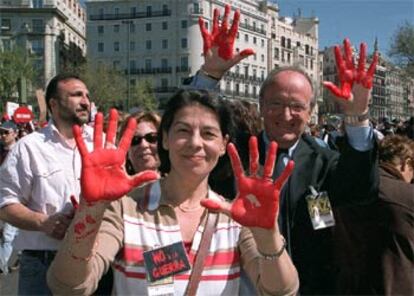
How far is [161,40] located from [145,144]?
283 ft

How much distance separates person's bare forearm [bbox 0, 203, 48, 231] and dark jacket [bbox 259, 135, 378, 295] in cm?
131

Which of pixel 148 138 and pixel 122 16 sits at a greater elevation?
pixel 122 16

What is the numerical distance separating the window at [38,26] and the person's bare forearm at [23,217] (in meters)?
75.9

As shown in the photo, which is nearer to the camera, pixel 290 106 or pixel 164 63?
pixel 290 106

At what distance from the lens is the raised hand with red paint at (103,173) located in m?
2.12

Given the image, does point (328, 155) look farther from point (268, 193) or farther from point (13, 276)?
point (13, 276)

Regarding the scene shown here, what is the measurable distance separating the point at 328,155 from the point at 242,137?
1.60 ft

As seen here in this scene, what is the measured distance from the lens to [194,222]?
2.43 meters

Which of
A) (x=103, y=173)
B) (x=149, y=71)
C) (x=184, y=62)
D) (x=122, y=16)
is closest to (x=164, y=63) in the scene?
(x=149, y=71)

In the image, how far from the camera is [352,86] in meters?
2.92

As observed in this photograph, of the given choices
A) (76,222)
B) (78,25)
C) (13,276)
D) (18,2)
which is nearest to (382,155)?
(76,222)

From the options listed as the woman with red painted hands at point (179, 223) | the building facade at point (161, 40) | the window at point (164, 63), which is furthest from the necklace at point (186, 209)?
the window at point (164, 63)

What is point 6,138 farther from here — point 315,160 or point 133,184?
point 133,184

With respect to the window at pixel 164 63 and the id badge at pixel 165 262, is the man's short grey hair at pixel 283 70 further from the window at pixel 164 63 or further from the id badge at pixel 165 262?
the window at pixel 164 63
